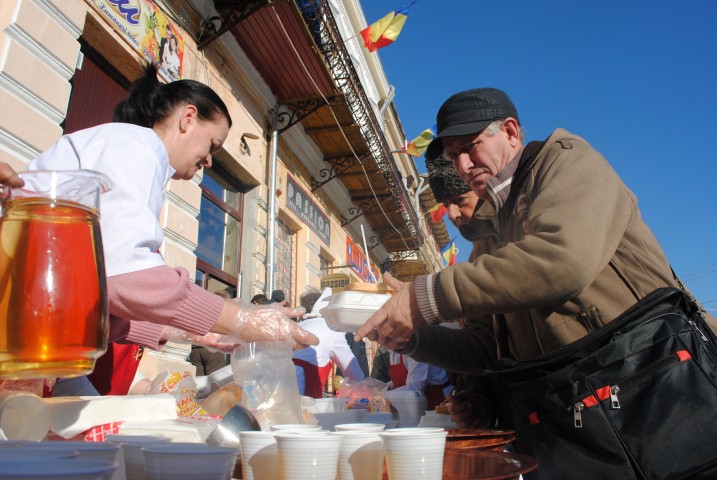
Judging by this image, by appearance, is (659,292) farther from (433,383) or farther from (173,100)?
(433,383)

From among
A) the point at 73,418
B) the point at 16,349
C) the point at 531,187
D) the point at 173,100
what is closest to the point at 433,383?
the point at 531,187

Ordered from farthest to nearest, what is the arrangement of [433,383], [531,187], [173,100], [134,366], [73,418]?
[433,383] → [134,366] → [173,100] → [531,187] → [73,418]

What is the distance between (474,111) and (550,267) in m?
0.97

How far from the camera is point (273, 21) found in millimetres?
6133

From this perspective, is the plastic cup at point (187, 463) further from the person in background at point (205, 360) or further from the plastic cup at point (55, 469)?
the person in background at point (205, 360)

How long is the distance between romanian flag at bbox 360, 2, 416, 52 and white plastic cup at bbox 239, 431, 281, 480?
9.62 m

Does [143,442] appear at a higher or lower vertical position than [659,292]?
lower

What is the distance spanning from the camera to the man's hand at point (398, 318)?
1.55 meters

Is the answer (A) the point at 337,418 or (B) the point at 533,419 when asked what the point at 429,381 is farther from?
(B) the point at 533,419

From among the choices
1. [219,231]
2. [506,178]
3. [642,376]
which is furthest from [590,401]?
[219,231]

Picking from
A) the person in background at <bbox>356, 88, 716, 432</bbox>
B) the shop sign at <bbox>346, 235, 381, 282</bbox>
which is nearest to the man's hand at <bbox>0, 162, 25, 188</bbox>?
the person in background at <bbox>356, 88, 716, 432</bbox>

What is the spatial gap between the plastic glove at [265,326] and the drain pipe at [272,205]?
520 centimetres

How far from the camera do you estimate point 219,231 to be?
6.48m

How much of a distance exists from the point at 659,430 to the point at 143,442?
3.85ft
